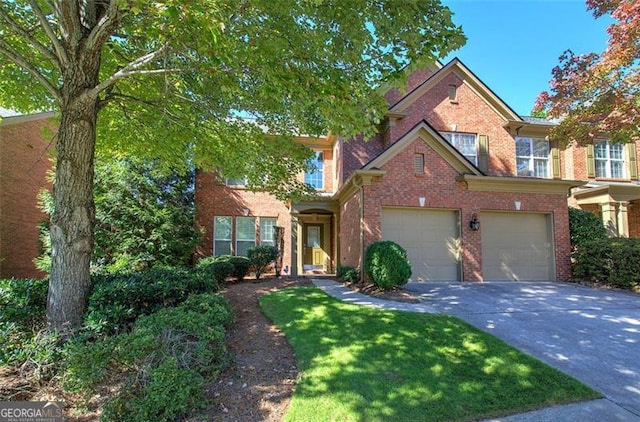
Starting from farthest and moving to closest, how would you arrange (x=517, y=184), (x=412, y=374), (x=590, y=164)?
1. (x=590, y=164)
2. (x=517, y=184)
3. (x=412, y=374)

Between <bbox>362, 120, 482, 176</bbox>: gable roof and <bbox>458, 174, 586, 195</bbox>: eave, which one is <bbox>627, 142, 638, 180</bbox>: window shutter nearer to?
<bbox>458, 174, 586, 195</bbox>: eave

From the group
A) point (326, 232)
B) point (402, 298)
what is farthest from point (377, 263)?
point (326, 232)

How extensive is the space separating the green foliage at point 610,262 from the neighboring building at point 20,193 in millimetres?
19330

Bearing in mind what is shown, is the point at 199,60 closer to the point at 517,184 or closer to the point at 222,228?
the point at 517,184

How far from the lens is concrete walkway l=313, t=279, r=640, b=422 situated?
3780 millimetres

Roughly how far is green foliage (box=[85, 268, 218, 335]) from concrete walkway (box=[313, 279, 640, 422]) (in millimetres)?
3821

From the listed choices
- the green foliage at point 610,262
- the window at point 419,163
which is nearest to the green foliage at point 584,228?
the green foliage at point 610,262

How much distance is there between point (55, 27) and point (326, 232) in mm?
13145

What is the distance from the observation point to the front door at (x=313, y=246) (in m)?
17.5

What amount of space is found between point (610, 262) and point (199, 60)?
513 inches

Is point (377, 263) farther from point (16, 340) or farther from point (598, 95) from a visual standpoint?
point (598, 95)

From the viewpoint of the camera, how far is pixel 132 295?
235 inches

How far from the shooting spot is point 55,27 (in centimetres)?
633

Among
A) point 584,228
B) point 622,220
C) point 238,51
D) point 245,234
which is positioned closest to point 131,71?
point 238,51
